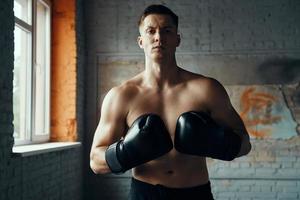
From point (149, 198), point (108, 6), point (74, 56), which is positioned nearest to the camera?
point (149, 198)

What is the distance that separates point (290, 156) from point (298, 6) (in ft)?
5.57

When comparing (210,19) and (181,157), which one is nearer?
(181,157)

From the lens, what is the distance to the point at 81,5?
16.4ft

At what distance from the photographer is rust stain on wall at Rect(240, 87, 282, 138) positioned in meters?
4.77

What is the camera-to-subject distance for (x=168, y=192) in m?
1.87

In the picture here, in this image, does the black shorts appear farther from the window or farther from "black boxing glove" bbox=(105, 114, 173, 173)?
the window

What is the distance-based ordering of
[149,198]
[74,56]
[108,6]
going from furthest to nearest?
[108,6]
[74,56]
[149,198]

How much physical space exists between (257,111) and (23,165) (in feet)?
8.78

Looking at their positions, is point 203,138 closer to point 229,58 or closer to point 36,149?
point 36,149

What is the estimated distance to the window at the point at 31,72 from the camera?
12.7 ft

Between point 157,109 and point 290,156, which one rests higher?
point 157,109

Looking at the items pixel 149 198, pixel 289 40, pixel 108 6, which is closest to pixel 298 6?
pixel 289 40

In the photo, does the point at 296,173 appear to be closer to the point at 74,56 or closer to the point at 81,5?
the point at 74,56

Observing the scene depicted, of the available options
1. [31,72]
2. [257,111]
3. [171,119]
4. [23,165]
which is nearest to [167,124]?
[171,119]
